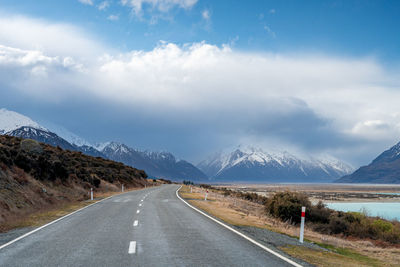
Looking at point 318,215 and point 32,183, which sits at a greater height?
point 32,183

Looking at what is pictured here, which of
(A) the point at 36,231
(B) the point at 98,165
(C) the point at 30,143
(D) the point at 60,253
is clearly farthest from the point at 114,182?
(D) the point at 60,253

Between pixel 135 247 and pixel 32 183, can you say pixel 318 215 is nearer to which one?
pixel 135 247

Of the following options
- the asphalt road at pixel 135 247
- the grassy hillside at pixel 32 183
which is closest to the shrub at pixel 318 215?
the asphalt road at pixel 135 247

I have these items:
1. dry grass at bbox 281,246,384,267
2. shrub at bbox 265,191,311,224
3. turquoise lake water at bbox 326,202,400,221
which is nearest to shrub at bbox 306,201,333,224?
shrub at bbox 265,191,311,224

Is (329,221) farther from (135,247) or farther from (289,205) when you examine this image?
(135,247)

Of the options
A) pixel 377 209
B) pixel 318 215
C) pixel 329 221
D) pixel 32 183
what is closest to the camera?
pixel 329 221

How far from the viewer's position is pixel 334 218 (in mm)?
22234

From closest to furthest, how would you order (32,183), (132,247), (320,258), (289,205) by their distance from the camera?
(320,258) < (132,247) < (289,205) < (32,183)

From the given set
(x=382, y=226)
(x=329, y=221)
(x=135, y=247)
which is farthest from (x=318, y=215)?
(x=135, y=247)

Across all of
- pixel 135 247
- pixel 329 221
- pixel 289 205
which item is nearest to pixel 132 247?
pixel 135 247

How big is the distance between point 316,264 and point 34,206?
19.8 metres

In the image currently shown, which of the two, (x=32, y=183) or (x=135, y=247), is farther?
(x=32, y=183)

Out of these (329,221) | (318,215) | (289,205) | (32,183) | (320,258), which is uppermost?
(32,183)

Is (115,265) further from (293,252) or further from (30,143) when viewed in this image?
(30,143)
